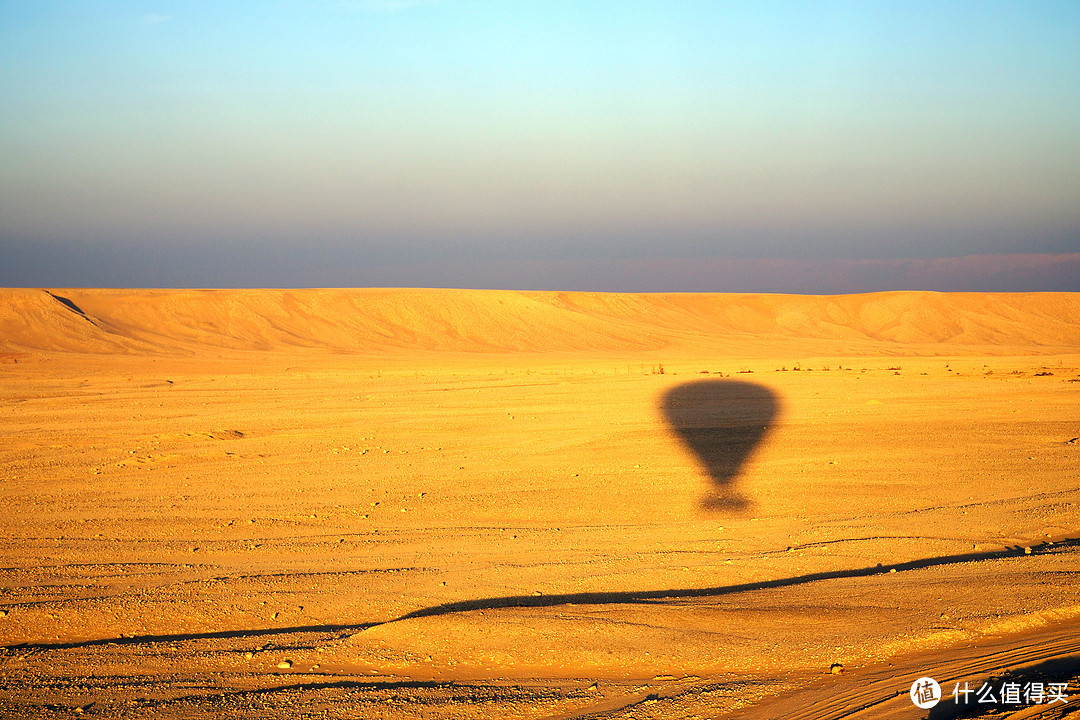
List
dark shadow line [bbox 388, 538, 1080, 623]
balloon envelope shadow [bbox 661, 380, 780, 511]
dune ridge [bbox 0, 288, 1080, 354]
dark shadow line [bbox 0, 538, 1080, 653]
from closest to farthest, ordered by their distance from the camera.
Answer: dark shadow line [bbox 0, 538, 1080, 653], dark shadow line [bbox 388, 538, 1080, 623], balloon envelope shadow [bbox 661, 380, 780, 511], dune ridge [bbox 0, 288, 1080, 354]

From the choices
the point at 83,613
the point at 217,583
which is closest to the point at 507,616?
the point at 217,583

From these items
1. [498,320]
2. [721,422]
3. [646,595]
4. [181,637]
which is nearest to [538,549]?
[646,595]

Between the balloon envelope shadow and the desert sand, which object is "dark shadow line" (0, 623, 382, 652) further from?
the balloon envelope shadow

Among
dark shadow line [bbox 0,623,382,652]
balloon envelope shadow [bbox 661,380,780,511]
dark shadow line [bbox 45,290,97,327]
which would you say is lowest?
dark shadow line [bbox 0,623,382,652]

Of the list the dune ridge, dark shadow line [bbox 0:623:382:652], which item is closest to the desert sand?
dark shadow line [bbox 0:623:382:652]

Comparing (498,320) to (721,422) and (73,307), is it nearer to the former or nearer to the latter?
(73,307)
